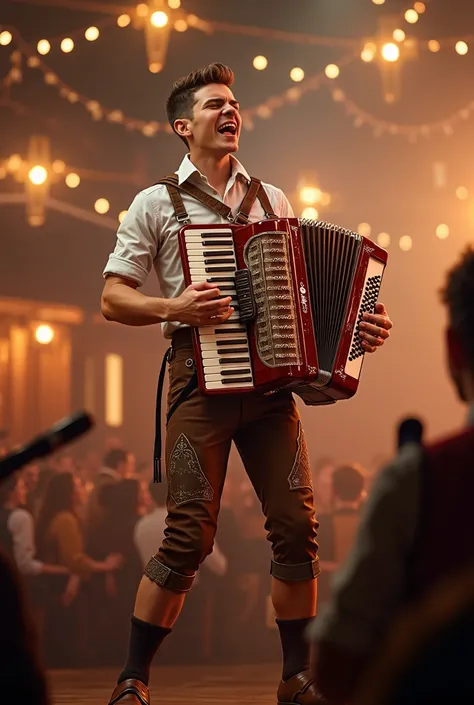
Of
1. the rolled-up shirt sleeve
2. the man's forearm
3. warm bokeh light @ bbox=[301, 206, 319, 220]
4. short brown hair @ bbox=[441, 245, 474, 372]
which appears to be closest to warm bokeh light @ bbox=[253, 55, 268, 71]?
warm bokeh light @ bbox=[301, 206, 319, 220]

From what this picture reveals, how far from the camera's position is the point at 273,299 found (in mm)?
2195

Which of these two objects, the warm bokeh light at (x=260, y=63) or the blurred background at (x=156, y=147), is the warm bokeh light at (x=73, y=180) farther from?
the warm bokeh light at (x=260, y=63)

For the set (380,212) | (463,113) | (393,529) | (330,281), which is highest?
(463,113)

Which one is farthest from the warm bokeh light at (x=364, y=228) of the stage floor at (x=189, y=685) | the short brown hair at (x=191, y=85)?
the short brown hair at (x=191, y=85)

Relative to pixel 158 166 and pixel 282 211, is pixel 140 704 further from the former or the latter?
pixel 158 166

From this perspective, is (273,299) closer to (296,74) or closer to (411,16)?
(296,74)

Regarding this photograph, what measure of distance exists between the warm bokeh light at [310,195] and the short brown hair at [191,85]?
146 inches

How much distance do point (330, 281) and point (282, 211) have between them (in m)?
0.33

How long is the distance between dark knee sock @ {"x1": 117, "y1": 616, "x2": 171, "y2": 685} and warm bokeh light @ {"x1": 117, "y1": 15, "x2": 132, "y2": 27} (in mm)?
4340

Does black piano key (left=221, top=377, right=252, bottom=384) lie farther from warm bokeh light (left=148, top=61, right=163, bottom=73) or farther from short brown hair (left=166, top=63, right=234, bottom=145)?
warm bokeh light (left=148, top=61, right=163, bottom=73)

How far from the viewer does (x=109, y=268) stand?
2.34m

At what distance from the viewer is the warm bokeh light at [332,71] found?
614 centimetres

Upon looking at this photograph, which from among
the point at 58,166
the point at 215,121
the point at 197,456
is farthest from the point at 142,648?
the point at 58,166

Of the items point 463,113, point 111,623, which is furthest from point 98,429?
point 463,113
